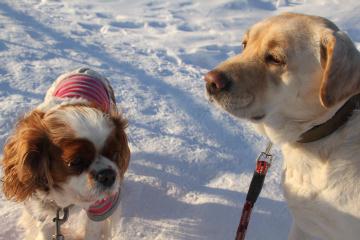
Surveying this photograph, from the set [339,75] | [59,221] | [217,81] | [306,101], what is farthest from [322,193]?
[59,221]

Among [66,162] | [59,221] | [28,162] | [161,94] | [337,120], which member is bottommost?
[161,94]

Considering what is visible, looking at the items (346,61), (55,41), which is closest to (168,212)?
(346,61)

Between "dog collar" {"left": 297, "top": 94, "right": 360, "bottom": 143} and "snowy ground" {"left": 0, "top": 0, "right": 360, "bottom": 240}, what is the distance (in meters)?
1.42

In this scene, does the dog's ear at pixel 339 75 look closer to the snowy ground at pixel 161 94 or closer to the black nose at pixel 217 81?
the black nose at pixel 217 81

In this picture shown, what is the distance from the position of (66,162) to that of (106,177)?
0.24 meters

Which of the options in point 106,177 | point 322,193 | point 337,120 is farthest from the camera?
point 106,177

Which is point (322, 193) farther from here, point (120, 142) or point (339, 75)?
point (120, 142)

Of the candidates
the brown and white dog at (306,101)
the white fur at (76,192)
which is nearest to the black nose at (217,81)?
the brown and white dog at (306,101)

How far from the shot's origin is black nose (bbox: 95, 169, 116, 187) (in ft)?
8.06

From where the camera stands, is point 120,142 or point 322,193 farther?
point 120,142

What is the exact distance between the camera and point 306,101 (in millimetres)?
2268

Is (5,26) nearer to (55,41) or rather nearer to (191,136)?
(55,41)

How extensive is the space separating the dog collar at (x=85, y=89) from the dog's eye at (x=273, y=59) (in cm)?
121

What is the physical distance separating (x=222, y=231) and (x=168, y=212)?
1.53 ft
